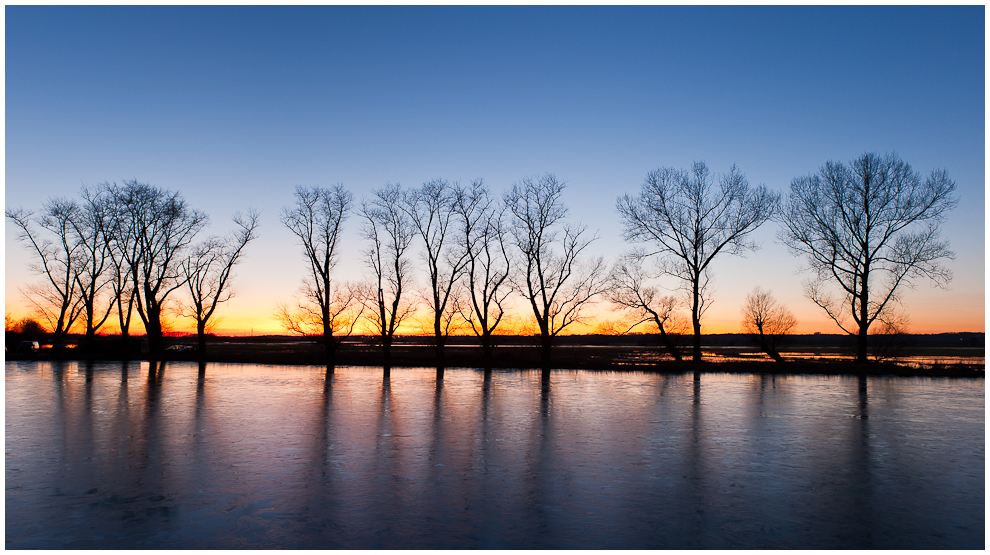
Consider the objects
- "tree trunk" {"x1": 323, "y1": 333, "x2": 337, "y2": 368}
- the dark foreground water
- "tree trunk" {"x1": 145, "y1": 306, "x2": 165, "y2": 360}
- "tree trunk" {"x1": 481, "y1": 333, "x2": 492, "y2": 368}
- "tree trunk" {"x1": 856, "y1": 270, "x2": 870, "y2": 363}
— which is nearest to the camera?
the dark foreground water

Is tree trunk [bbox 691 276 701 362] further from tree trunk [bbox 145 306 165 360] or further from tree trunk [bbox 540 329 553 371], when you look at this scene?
tree trunk [bbox 145 306 165 360]

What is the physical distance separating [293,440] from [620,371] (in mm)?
19636

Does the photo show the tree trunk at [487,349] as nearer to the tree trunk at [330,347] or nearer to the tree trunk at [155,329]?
the tree trunk at [330,347]

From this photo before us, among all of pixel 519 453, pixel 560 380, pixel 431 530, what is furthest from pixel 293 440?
pixel 560 380

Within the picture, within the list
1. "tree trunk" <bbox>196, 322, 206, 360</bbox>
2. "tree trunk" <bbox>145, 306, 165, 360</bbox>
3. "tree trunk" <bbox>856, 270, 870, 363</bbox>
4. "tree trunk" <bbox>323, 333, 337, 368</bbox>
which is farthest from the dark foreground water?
"tree trunk" <bbox>145, 306, 165, 360</bbox>

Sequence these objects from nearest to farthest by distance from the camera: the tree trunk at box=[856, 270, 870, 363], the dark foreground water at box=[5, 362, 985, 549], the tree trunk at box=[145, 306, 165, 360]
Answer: the dark foreground water at box=[5, 362, 985, 549] → the tree trunk at box=[856, 270, 870, 363] → the tree trunk at box=[145, 306, 165, 360]

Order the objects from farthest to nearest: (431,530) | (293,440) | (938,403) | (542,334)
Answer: (542,334)
(938,403)
(293,440)
(431,530)

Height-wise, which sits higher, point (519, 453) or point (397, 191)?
point (397, 191)

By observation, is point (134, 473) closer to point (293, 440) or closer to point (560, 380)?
point (293, 440)

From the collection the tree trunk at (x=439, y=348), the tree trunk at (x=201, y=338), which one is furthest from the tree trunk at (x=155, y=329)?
the tree trunk at (x=439, y=348)

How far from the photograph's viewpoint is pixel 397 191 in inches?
1462

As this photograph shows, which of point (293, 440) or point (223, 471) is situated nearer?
point (223, 471)

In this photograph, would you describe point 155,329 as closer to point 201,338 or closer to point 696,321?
point 201,338

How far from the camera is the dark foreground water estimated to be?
5.39 metres
